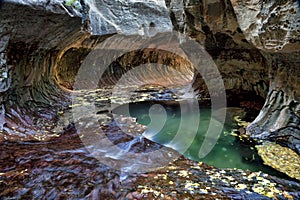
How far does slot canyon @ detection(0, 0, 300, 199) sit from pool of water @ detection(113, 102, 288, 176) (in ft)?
0.12

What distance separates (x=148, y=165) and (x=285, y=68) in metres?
4.43

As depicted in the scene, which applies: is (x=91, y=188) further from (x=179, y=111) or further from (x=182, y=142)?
(x=179, y=111)

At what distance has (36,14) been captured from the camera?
6457 millimetres

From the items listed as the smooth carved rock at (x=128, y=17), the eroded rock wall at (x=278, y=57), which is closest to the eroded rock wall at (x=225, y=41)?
the eroded rock wall at (x=278, y=57)

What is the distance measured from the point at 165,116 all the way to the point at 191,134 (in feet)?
8.24

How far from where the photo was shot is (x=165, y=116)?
9969mm

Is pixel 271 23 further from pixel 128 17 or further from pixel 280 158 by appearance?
pixel 128 17

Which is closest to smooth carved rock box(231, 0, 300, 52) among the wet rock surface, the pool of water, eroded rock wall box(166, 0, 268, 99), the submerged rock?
eroded rock wall box(166, 0, 268, 99)

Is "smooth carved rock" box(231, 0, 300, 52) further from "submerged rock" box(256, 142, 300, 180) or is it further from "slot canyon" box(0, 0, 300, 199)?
"submerged rock" box(256, 142, 300, 180)

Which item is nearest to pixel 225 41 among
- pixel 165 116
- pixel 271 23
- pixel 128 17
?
pixel 165 116

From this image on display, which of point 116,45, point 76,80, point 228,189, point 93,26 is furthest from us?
point 76,80

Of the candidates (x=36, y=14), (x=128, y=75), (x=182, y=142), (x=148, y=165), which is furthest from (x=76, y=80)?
(x=148, y=165)

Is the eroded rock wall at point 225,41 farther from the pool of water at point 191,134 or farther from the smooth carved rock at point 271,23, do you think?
the pool of water at point 191,134

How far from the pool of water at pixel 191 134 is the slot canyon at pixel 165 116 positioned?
0.12 ft
